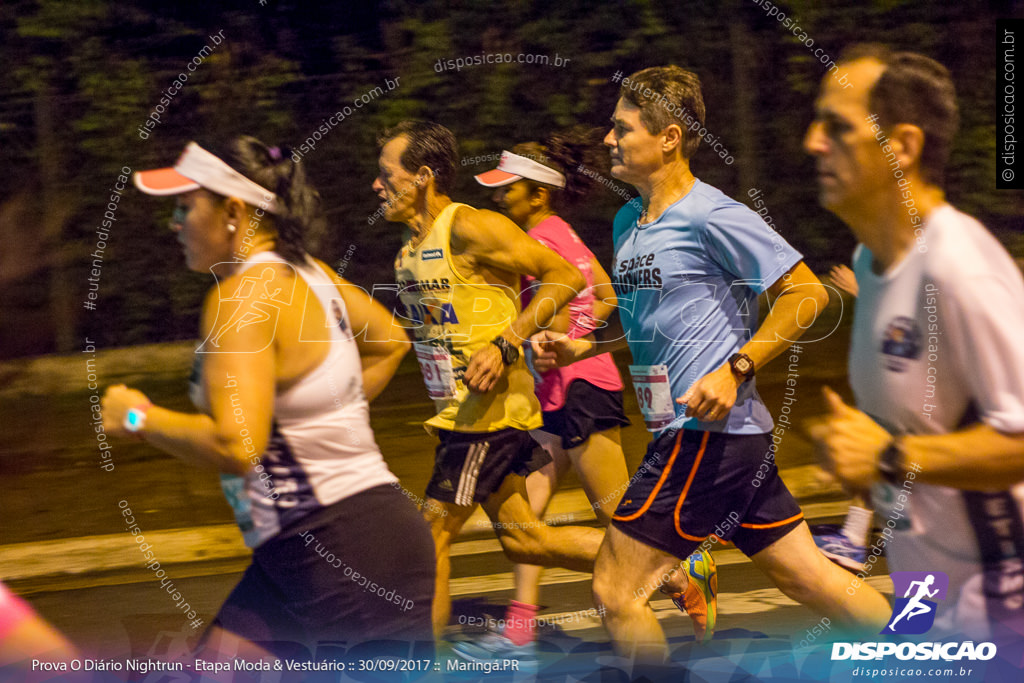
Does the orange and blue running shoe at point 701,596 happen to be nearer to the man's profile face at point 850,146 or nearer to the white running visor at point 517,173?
the white running visor at point 517,173

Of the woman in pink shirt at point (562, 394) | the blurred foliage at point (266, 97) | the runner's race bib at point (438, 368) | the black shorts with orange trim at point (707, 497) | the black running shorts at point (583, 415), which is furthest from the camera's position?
the blurred foliage at point (266, 97)

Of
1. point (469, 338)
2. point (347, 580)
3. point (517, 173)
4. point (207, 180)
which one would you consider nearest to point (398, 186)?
point (469, 338)

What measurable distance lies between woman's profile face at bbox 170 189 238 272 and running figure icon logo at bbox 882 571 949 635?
1.71 meters

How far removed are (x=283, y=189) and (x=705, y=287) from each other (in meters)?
1.29

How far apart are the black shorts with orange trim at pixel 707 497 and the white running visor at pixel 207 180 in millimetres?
1341

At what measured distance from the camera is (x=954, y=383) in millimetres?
2346

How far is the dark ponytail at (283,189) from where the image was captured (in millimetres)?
3115

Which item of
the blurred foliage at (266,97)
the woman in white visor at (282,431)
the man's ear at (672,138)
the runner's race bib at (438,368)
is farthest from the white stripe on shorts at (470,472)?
the blurred foliage at (266,97)

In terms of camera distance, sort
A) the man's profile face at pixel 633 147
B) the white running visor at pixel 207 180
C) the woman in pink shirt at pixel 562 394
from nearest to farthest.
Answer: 1. the white running visor at pixel 207 180
2. the man's profile face at pixel 633 147
3. the woman in pink shirt at pixel 562 394

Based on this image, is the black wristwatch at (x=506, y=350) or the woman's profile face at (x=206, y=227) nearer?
the woman's profile face at (x=206, y=227)

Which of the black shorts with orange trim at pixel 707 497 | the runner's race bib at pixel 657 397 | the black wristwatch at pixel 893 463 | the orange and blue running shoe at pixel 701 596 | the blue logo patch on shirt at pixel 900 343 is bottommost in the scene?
the orange and blue running shoe at pixel 701 596

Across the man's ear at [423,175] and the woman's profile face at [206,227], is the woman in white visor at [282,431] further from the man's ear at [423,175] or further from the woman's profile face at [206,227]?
the man's ear at [423,175]

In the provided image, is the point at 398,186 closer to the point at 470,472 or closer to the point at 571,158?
the point at 470,472

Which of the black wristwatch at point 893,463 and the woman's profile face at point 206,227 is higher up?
the woman's profile face at point 206,227
